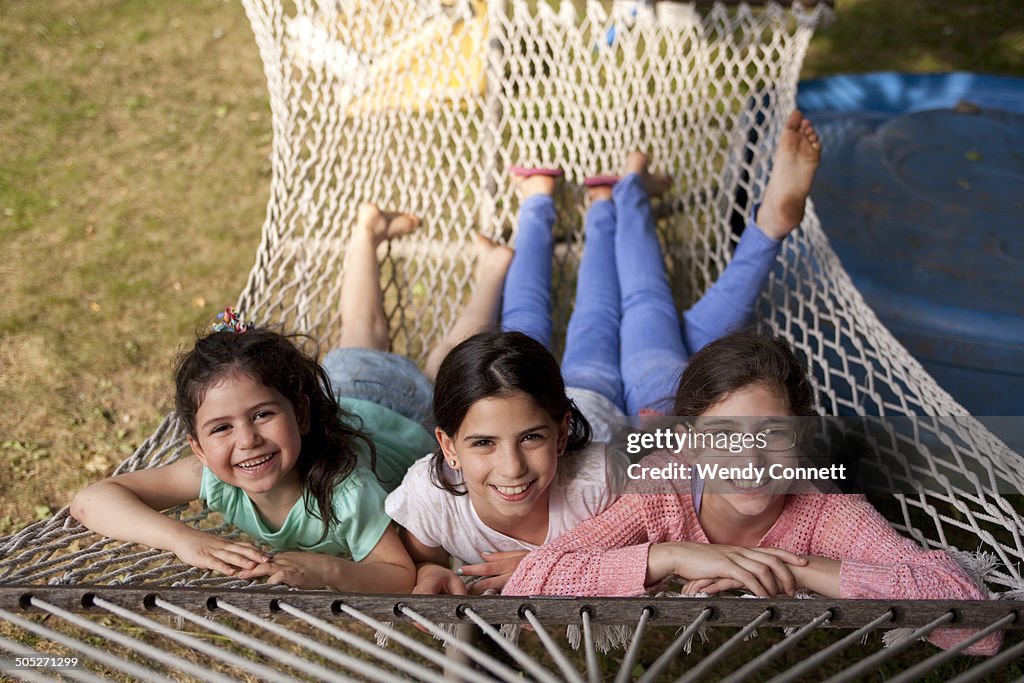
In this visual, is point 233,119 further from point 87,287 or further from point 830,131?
point 830,131

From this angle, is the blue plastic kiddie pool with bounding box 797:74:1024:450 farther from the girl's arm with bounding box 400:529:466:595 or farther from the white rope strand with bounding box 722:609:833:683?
the girl's arm with bounding box 400:529:466:595

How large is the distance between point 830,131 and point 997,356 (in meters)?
1.06

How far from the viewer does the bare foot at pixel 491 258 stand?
7.07 ft

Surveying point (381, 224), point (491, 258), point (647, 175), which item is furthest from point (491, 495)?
point (647, 175)

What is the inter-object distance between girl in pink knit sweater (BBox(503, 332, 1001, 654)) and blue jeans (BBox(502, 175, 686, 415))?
33 centimetres

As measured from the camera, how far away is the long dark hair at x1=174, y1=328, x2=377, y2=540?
1418 millimetres

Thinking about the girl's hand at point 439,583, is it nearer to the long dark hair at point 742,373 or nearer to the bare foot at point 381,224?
the long dark hair at point 742,373

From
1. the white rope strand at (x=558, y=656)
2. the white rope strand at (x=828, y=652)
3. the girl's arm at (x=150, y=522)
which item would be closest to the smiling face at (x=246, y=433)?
the girl's arm at (x=150, y=522)

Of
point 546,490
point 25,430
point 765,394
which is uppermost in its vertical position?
point 25,430

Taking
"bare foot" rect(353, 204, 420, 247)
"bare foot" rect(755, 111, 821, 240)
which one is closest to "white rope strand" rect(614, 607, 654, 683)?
"bare foot" rect(755, 111, 821, 240)

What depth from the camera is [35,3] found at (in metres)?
4.22

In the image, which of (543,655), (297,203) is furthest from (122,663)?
(297,203)

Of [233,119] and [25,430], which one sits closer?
[25,430]

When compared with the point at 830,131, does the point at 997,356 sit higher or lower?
lower
